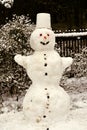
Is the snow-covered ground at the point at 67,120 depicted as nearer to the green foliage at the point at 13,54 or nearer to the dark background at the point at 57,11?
the green foliage at the point at 13,54

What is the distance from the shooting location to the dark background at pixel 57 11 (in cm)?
1458

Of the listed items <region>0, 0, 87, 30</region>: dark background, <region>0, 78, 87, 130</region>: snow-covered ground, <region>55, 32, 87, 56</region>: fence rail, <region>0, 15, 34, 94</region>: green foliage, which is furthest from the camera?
<region>0, 0, 87, 30</region>: dark background

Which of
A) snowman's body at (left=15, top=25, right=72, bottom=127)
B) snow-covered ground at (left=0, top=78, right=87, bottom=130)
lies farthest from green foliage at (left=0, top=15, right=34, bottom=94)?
snowman's body at (left=15, top=25, right=72, bottom=127)

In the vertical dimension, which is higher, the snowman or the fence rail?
the snowman

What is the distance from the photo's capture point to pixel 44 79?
6688 mm

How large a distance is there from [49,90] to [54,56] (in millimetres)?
549

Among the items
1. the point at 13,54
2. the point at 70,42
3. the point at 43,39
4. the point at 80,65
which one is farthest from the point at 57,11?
the point at 43,39

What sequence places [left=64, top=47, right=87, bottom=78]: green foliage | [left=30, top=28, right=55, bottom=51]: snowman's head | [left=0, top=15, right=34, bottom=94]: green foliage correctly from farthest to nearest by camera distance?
[left=64, top=47, right=87, bottom=78]: green foliage → [left=0, top=15, right=34, bottom=94]: green foliage → [left=30, top=28, right=55, bottom=51]: snowman's head

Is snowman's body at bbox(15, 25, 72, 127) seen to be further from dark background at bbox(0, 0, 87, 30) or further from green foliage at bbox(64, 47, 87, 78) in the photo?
dark background at bbox(0, 0, 87, 30)

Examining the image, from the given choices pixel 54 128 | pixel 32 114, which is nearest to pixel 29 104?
pixel 32 114

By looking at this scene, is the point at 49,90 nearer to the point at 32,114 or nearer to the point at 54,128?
the point at 32,114

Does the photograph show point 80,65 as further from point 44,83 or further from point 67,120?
point 44,83

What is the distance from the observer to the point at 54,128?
814cm

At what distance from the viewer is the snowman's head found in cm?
662
